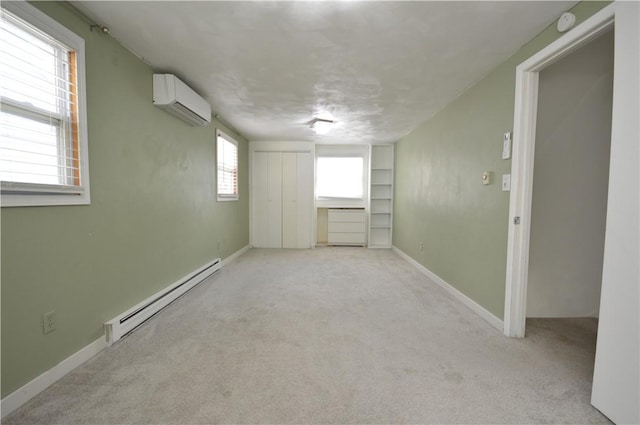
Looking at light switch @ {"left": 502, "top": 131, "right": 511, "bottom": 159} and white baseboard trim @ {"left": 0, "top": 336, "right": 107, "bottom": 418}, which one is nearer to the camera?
white baseboard trim @ {"left": 0, "top": 336, "right": 107, "bottom": 418}

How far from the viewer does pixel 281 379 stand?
1545 mm

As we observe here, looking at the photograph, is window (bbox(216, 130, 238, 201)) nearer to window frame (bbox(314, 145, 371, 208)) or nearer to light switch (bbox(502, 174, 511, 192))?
window frame (bbox(314, 145, 371, 208))

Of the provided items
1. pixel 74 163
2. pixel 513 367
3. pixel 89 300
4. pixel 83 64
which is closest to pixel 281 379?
pixel 89 300

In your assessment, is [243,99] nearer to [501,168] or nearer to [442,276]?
[501,168]

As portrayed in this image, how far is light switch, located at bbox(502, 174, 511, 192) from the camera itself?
207 cm

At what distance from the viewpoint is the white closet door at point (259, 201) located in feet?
18.0

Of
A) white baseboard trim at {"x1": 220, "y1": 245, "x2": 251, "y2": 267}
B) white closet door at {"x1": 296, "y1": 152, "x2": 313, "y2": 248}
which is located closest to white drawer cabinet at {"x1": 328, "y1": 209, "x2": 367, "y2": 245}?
white closet door at {"x1": 296, "y1": 152, "x2": 313, "y2": 248}

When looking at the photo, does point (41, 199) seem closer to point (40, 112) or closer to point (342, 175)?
point (40, 112)

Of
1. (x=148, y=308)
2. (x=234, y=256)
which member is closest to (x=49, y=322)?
(x=148, y=308)

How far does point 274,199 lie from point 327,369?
4240 mm

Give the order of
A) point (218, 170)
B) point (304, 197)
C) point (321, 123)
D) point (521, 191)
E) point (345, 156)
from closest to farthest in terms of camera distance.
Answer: point (521, 191), point (321, 123), point (218, 170), point (304, 197), point (345, 156)

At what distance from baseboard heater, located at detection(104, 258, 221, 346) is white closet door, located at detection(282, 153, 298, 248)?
8.03 feet

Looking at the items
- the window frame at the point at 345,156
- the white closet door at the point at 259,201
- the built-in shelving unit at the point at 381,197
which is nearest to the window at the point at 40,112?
the white closet door at the point at 259,201

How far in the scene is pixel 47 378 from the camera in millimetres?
1454
